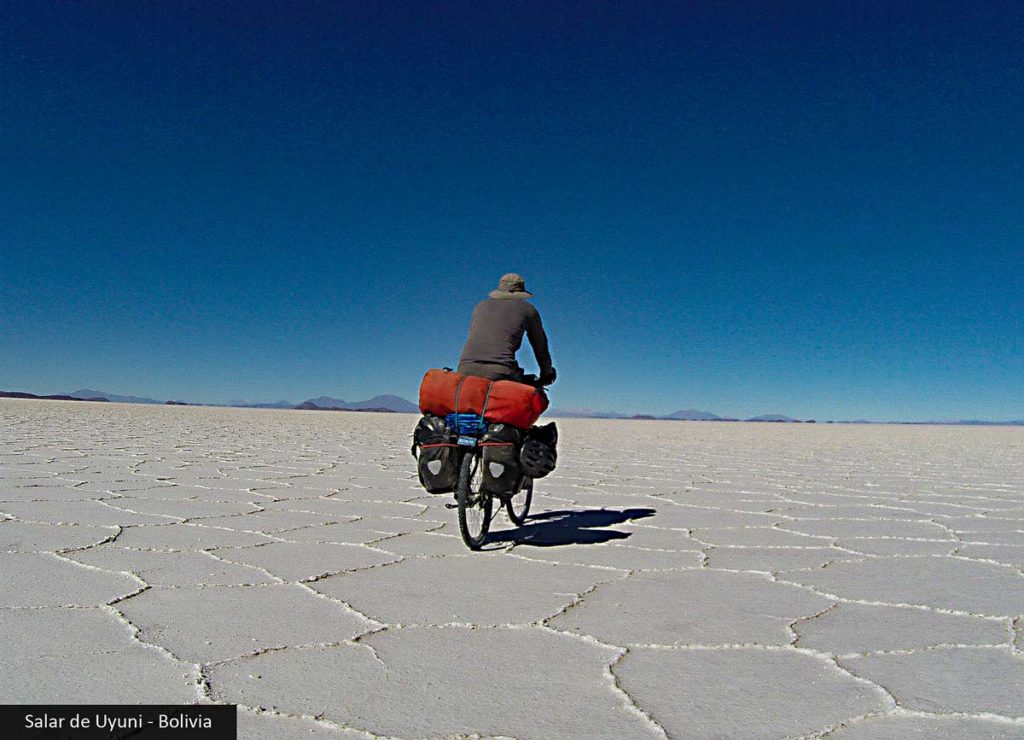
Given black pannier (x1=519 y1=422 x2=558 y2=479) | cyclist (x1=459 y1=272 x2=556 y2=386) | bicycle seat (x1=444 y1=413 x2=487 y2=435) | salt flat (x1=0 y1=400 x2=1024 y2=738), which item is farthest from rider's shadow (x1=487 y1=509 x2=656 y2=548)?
cyclist (x1=459 y1=272 x2=556 y2=386)

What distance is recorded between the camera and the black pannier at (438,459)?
355 cm

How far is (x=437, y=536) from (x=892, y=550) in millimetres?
2107

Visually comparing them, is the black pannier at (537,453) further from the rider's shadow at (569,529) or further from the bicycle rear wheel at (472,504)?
the rider's shadow at (569,529)

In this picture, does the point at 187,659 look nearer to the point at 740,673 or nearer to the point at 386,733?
the point at 386,733

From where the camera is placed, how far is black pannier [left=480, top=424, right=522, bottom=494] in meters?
3.51

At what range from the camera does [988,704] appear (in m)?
1.84

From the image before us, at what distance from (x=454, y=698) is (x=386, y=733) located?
23 cm

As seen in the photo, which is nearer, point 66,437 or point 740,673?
point 740,673

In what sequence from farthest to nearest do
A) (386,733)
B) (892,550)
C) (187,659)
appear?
(892,550) < (187,659) < (386,733)

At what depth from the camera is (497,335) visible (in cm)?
367

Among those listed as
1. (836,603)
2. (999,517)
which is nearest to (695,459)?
(999,517)

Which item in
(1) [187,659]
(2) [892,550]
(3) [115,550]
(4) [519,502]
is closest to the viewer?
(1) [187,659]

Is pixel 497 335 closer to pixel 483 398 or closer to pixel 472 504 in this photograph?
pixel 483 398

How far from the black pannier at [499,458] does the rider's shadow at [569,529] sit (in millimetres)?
439
